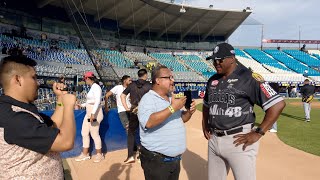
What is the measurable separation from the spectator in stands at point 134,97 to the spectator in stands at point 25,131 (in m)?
3.86

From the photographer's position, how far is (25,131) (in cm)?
177

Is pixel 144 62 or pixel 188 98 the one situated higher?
pixel 144 62

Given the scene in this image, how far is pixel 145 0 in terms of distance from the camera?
32250 millimetres

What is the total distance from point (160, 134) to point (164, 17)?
3644 centimetres

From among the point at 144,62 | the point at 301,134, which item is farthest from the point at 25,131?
the point at 144,62

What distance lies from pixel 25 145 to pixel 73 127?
304 millimetres

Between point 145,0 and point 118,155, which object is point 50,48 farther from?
point 118,155

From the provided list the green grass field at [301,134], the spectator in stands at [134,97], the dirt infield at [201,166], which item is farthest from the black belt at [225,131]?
the green grass field at [301,134]

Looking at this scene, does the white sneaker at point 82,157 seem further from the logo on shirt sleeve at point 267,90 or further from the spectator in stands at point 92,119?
the logo on shirt sleeve at point 267,90

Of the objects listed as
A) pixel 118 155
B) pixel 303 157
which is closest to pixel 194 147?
pixel 118 155

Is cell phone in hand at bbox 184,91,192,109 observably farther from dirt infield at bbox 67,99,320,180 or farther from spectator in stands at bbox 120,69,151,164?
spectator in stands at bbox 120,69,151,164

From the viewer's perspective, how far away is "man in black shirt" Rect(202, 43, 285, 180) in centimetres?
312

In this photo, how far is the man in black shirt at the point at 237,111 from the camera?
312 centimetres

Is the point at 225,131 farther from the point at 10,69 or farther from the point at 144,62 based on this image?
the point at 144,62
